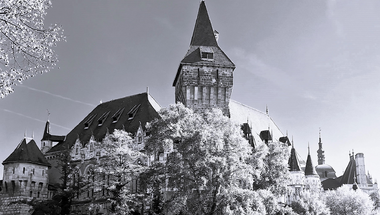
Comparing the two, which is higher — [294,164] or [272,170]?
[294,164]

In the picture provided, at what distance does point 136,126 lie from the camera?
169 ft

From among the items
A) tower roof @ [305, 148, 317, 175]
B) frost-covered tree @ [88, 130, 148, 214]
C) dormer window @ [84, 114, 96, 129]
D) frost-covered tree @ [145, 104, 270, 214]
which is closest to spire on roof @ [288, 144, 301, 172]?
tower roof @ [305, 148, 317, 175]

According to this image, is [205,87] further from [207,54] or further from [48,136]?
[48,136]

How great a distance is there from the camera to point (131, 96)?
58.8 meters

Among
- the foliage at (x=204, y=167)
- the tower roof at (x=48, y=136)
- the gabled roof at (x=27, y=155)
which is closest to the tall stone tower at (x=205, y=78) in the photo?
the foliage at (x=204, y=167)

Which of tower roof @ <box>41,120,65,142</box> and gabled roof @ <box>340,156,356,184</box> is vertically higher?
tower roof @ <box>41,120,65,142</box>

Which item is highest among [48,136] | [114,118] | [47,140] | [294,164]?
[114,118]

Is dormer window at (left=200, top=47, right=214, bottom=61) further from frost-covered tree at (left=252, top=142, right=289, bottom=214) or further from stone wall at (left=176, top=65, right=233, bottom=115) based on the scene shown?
frost-covered tree at (left=252, top=142, right=289, bottom=214)

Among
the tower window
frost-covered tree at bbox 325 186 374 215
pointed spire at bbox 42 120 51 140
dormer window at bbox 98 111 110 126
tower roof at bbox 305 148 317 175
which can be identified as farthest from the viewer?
tower roof at bbox 305 148 317 175

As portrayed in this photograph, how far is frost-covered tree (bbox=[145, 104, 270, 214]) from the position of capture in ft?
93.2

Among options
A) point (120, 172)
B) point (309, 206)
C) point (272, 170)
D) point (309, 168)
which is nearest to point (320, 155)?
point (309, 168)

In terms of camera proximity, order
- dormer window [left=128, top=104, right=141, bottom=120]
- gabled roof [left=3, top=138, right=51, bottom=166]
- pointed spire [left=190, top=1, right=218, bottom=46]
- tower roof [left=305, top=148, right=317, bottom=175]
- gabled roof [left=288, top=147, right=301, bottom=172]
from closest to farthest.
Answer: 1. pointed spire [left=190, top=1, right=218, bottom=46]
2. gabled roof [left=3, top=138, right=51, bottom=166]
3. dormer window [left=128, top=104, right=141, bottom=120]
4. gabled roof [left=288, top=147, right=301, bottom=172]
5. tower roof [left=305, top=148, right=317, bottom=175]

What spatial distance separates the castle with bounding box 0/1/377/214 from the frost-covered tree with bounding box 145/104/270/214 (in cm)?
1375

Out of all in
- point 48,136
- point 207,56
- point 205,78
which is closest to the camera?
point 205,78
